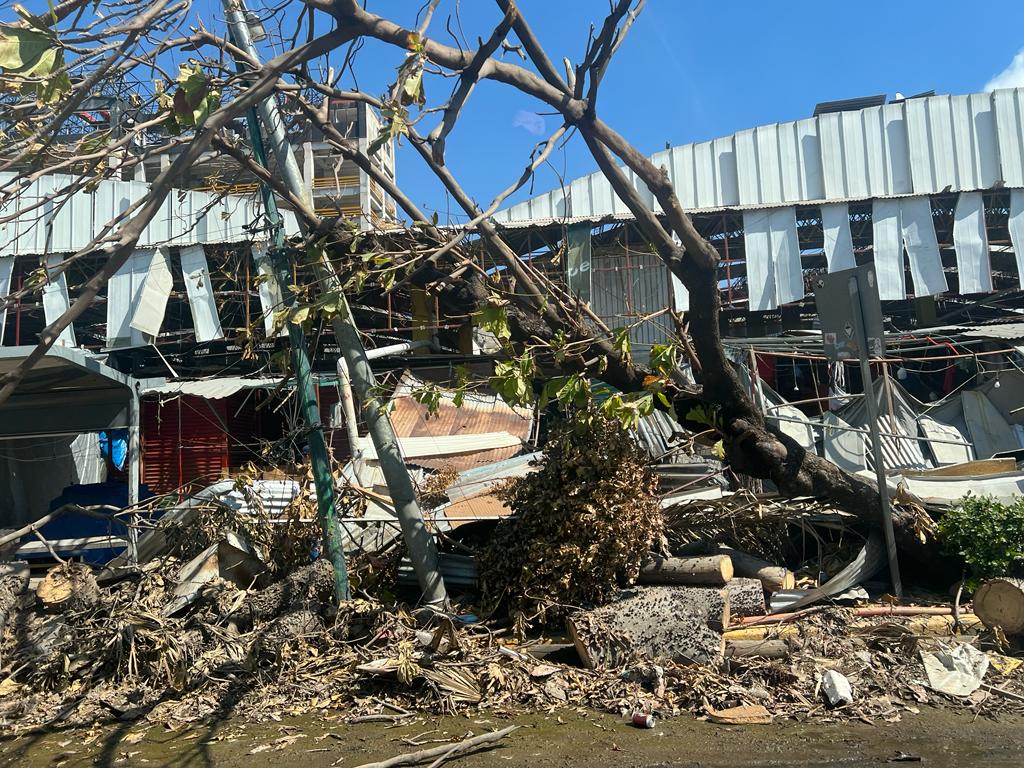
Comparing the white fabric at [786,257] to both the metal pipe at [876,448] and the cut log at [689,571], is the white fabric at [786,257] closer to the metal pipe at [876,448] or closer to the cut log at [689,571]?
the metal pipe at [876,448]

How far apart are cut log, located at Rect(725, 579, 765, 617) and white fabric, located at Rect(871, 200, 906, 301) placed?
12425 mm

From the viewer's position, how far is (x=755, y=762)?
4.35 meters

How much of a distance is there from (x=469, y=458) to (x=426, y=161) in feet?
17.4

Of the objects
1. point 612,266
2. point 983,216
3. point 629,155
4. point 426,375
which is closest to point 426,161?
point 629,155

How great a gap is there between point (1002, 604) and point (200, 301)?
15.6m

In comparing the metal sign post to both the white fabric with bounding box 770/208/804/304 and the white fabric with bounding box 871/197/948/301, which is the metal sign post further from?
the white fabric with bounding box 871/197/948/301

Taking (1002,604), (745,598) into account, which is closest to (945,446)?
(1002,604)

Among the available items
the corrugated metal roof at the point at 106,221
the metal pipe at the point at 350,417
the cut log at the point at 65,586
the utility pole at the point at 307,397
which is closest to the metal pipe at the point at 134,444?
the cut log at the point at 65,586

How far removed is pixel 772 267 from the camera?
56.1 ft

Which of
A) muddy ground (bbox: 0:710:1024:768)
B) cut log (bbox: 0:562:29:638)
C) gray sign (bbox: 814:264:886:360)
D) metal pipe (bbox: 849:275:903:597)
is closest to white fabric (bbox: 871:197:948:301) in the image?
gray sign (bbox: 814:264:886:360)

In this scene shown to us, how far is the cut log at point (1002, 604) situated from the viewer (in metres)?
5.58

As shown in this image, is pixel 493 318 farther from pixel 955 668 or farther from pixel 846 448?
pixel 846 448

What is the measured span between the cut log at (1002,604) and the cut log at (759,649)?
150 cm

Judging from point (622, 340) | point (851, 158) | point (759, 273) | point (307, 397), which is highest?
point (851, 158)
